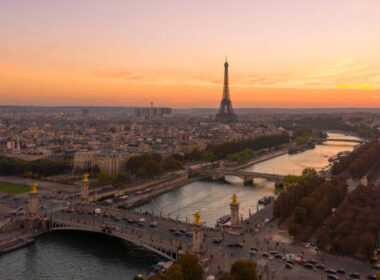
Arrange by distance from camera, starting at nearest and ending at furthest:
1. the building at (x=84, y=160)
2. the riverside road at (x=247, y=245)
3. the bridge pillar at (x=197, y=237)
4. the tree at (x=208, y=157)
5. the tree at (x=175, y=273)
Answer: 1. the tree at (x=175, y=273)
2. the riverside road at (x=247, y=245)
3. the bridge pillar at (x=197, y=237)
4. the building at (x=84, y=160)
5. the tree at (x=208, y=157)

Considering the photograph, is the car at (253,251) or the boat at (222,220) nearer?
the car at (253,251)

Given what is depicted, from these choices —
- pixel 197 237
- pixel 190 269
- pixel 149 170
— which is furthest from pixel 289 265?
pixel 149 170

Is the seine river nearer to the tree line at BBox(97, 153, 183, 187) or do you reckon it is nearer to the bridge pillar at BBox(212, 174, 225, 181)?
the tree line at BBox(97, 153, 183, 187)

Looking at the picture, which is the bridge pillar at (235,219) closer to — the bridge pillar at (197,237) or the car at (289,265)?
the bridge pillar at (197,237)

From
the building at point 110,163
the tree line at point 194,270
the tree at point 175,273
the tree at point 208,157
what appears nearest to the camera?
the tree at point 175,273

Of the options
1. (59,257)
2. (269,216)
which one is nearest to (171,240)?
(59,257)

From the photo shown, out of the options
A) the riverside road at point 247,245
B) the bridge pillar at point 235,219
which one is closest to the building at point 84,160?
the riverside road at point 247,245
